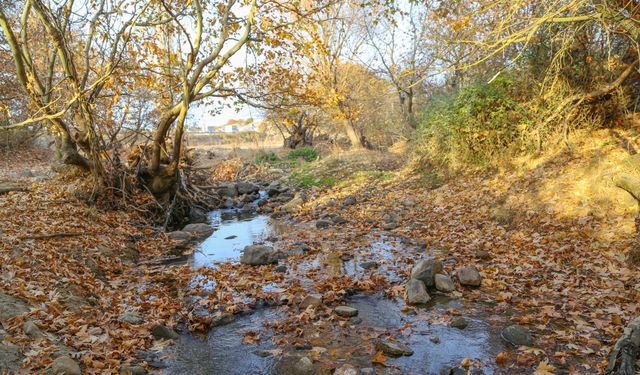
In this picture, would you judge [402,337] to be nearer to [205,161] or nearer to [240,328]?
[240,328]

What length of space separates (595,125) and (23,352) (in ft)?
38.5

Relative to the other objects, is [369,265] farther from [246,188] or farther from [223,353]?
[246,188]

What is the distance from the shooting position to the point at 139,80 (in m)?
11.2

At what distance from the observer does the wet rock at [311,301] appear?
19.8ft

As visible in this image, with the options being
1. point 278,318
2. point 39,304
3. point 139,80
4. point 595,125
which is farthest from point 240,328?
point 595,125

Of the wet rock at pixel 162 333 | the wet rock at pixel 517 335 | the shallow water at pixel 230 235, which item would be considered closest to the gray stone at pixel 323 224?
the shallow water at pixel 230 235

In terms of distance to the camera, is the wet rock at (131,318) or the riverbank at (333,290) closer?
the riverbank at (333,290)

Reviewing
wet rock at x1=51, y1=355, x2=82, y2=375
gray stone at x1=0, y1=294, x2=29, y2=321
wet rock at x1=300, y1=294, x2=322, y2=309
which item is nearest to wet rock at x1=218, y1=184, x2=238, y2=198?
wet rock at x1=300, y1=294, x2=322, y2=309

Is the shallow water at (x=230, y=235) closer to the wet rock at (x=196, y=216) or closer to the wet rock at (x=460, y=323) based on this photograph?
the wet rock at (x=196, y=216)

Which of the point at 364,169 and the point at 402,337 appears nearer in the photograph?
the point at 402,337

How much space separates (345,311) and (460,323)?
1514 mm

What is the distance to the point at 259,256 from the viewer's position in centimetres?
839

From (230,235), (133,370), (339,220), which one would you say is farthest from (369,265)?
(230,235)

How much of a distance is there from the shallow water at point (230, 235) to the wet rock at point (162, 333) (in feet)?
10.9
